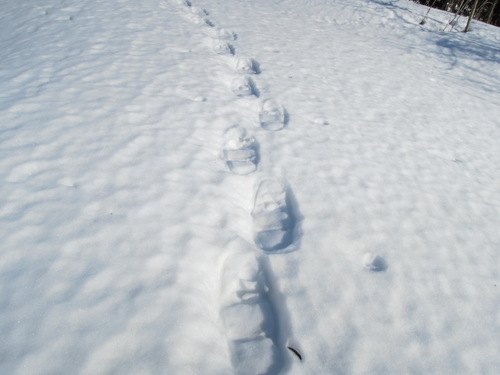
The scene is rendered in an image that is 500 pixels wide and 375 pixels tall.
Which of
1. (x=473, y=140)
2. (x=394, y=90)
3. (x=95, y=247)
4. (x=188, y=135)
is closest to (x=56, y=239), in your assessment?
(x=95, y=247)

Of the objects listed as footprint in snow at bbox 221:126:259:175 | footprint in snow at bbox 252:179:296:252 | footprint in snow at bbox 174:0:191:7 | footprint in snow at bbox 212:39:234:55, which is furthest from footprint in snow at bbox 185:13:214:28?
footprint in snow at bbox 252:179:296:252

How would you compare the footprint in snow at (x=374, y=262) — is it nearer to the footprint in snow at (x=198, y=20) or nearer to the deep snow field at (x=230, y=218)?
the deep snow field at (x=230, y=218)

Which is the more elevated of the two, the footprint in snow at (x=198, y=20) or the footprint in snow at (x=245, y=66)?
the footprint in snow at (x=198, y=20)

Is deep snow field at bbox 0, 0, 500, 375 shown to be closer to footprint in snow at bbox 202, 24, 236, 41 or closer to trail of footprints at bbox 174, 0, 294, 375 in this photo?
trail of footprints at bbox 174, 0, 294, 375

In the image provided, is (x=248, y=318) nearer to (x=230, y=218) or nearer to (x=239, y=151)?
(x=230, y=218)

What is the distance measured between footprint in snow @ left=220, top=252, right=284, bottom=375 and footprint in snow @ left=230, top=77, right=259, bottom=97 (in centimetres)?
212

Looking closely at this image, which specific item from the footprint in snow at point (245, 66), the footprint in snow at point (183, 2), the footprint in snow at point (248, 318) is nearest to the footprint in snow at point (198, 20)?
the footprint in snow at point (183, 2)

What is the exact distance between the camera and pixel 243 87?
3.27 metres

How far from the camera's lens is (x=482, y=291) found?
1584 mm

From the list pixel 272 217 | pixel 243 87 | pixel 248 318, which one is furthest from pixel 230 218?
pixel 243 87

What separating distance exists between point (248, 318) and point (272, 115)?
2017mm

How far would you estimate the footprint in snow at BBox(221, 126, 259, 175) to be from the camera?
2146 millimetres

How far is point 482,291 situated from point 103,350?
1914 millimetres

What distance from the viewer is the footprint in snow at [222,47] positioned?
4.04 m
